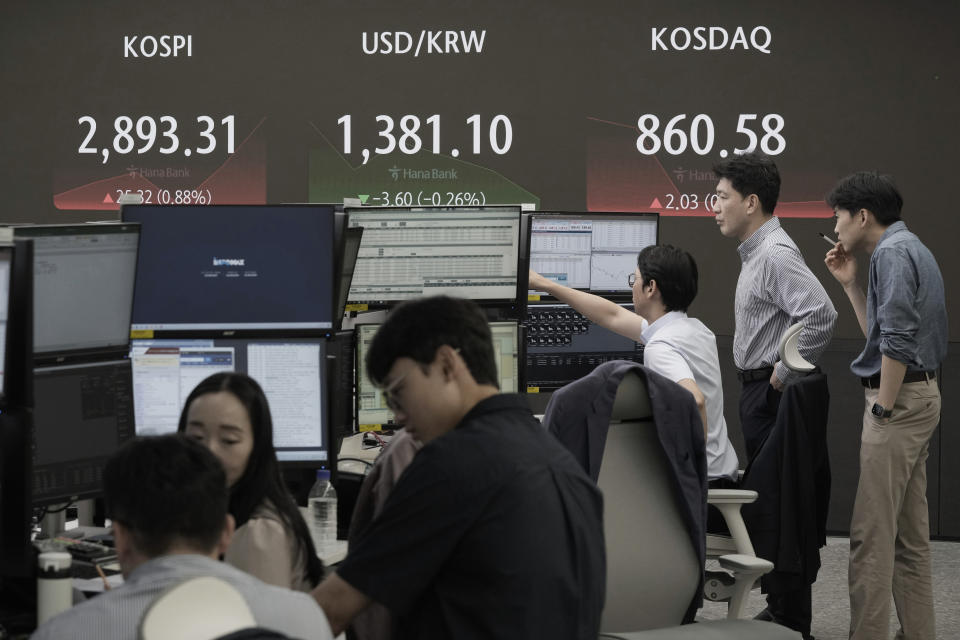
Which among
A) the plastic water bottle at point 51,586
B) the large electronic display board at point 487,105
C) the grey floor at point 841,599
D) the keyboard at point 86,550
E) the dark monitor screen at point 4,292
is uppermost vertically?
the large electronic display board at point 487,105

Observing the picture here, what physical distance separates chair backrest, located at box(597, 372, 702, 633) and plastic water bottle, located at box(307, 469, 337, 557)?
25.1 inches

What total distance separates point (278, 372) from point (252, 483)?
0.79m

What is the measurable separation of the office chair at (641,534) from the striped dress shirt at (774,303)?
4.86 feet

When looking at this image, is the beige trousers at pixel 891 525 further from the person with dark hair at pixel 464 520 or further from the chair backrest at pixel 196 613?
the chair backrest at pixel 196 613

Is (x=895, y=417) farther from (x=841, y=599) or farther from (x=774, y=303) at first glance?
(x=841, y=599)

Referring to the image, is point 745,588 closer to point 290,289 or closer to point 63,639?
point 290,289

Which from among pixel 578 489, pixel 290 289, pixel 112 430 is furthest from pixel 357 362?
pixel 578 489

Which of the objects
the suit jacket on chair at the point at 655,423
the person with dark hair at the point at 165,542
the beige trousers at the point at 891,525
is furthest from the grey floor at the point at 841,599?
the person with dark hair at the point at 165,542

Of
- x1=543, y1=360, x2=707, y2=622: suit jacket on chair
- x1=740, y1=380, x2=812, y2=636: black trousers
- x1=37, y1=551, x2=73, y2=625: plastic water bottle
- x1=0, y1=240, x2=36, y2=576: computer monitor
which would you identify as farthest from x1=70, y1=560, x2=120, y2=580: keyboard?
x1=740, y1=380, x2=812, y2=636: black trousers

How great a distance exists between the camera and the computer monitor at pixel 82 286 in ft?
8.24

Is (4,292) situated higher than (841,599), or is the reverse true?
(4,292)

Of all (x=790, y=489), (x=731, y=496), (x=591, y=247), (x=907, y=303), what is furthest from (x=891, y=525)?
(x=591, y=247)

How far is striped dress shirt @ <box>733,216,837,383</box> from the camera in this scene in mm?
4383

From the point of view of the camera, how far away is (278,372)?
3.02 meters
